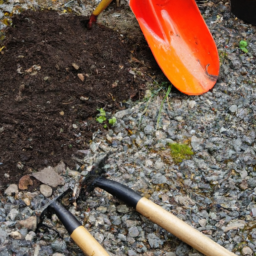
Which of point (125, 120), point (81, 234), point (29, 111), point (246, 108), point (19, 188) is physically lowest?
point (246, 108)

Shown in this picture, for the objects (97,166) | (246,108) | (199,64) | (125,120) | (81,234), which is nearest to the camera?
(81,234)

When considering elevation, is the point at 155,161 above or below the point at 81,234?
below

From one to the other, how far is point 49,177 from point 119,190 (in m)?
0.41

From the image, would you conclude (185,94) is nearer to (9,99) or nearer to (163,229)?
(163,229)

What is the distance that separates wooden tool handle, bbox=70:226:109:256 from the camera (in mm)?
1436

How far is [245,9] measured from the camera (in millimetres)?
2871

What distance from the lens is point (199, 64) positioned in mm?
2508

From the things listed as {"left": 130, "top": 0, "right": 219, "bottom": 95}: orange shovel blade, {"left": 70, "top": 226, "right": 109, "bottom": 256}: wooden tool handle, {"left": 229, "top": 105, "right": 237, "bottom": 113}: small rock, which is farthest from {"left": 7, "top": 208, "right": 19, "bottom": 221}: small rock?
{"left": 229, "top": 105, "right": 237, "bottom": 113}: small rock

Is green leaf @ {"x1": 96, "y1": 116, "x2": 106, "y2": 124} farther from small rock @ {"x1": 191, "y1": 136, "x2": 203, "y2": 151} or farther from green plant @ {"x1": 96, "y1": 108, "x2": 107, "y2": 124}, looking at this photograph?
small rock @ {"x1": 191, "y1": 136, "x2": 203, "y2": 151}

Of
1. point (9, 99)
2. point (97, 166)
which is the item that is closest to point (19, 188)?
point (97, 166)

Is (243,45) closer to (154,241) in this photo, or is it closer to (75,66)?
(75,66)

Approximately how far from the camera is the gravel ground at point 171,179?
1.65 m

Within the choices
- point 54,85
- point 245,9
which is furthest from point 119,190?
point 245,9

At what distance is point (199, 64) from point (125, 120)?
0.79m
